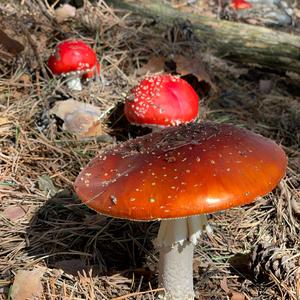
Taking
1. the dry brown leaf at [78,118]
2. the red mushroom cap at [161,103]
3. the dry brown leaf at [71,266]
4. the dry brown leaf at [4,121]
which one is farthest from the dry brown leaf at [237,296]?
the dry brown leaf at [4,121]

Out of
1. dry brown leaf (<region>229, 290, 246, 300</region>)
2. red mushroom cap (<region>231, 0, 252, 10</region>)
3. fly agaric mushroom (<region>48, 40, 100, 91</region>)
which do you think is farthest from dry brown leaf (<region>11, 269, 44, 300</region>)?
red mushroom cap (<region>231, 0, 252, 10</region>)

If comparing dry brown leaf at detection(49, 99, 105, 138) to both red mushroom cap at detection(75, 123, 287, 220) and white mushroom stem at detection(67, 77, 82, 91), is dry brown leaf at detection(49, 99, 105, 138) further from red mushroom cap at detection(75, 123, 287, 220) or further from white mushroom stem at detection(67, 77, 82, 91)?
red mushroom cap at detection(75, 123, 287, 220)

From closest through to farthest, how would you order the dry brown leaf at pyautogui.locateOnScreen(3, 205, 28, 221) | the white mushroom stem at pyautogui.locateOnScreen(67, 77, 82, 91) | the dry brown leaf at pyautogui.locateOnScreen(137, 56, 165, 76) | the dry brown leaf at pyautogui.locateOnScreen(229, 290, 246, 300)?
the dry brown leaf at pyautogui.locateOnScreen(229, 290, 246, 300) → the dry brown leaf at pyautogui.locateOnScreen(3, 205, 28, 221) → the white mushroom stem at pyautogui.locateOnScreen(67, 77, 82, 91) → the dry brown leaf at pyautogui.locateOnScreen(137, 56, 165, 76)

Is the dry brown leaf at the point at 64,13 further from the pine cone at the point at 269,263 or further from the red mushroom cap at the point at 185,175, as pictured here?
the pine cone at the point at 269,263

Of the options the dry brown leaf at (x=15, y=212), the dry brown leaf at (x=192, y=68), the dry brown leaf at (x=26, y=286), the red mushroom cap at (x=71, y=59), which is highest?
the red mushroom cap at (x=71, y=59)

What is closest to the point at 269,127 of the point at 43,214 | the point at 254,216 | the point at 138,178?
the point at 254,216

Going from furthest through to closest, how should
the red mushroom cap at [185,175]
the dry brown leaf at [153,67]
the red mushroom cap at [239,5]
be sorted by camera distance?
the red mushroom cap at [239,5]
the dry brown leaf at [153,67]
the red mushroom cap at [185,175]
